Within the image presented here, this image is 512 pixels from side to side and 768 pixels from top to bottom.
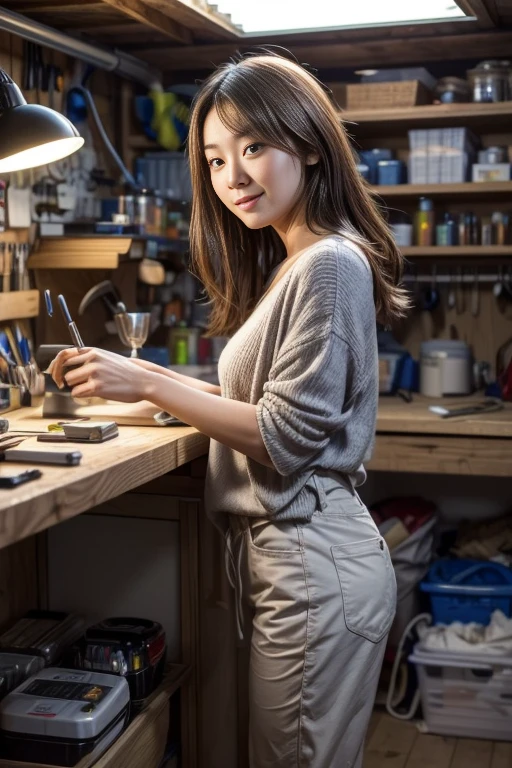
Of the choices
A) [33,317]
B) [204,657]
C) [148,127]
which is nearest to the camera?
[204,657]

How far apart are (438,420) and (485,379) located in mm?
640

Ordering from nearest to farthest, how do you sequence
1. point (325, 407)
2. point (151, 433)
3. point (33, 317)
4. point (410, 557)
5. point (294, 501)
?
1. point (325, 407)
2. point (294, 501)
3. point (151, 433)
4. point (33, 317)
5. point (410, 557)

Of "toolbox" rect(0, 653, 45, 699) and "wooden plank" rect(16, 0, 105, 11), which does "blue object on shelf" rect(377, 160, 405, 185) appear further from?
"toolbox" rect(0, 653, 45, 699)

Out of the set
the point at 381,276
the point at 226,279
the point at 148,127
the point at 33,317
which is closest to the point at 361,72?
the point at 148,127

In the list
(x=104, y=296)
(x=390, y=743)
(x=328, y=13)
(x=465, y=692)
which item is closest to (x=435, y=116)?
(x=328, y=13)

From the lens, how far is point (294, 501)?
5.79ft

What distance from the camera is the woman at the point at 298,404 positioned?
166 centimetres

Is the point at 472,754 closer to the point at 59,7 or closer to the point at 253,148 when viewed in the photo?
the point at 253,148

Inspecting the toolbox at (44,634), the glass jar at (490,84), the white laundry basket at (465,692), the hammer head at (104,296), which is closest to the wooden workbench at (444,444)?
the white laundry basket at (465,692)

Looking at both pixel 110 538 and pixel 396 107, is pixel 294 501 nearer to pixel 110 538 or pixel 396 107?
pixel 110 538

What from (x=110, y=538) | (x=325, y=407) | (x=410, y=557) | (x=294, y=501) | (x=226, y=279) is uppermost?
(x=226, y=279)

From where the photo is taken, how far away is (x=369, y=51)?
3.41 metres

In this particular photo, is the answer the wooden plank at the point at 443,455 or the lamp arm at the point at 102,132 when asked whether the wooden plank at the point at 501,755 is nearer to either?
the wooden plank at the point at 443,455

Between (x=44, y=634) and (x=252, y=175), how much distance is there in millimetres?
1134
